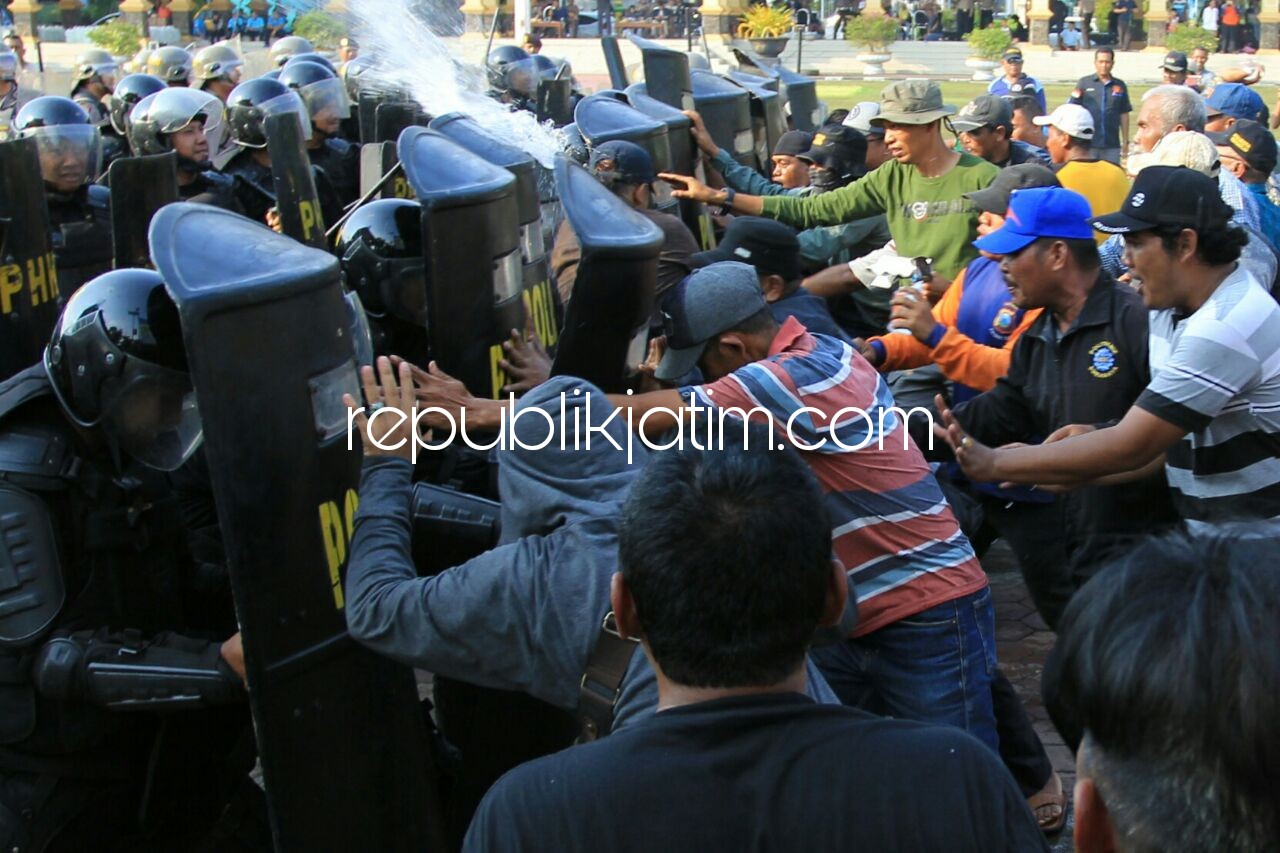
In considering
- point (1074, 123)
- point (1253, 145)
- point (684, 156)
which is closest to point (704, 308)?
point (684, 156)

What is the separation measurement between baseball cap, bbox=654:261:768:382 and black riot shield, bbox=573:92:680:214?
2.81m

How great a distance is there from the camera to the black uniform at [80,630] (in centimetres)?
295

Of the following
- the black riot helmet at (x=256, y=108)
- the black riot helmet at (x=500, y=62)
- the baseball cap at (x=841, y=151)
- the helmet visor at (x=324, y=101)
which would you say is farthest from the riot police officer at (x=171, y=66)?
the baseball cap at (x=841, y=151)

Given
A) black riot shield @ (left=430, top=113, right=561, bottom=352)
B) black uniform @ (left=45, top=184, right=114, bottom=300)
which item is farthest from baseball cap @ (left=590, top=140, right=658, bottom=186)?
black uniform @ (left=45, top=184, right=114, bottom=300)

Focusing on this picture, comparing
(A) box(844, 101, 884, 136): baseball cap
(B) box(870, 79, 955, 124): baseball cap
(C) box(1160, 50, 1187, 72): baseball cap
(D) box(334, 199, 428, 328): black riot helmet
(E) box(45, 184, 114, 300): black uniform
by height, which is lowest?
(E) box(45, 184, 114, 300): black uniform

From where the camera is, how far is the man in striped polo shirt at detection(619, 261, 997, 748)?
10.5 ft

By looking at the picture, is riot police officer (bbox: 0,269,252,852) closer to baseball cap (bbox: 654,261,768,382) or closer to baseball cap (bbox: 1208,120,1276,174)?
baseball cap (bbox: 654,261,768,382)

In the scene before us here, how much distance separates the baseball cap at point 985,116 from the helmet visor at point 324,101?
13.6 feet

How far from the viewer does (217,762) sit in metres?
3.49

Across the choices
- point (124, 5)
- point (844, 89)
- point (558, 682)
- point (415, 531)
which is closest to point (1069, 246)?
point (415, 531)

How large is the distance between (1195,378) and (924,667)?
2.86 feet

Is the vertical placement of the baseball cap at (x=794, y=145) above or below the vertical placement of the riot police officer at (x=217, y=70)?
below

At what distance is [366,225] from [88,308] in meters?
1.15

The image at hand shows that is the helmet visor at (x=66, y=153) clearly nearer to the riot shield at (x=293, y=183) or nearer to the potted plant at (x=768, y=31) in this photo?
the riot shield at (x=293, y=183)
